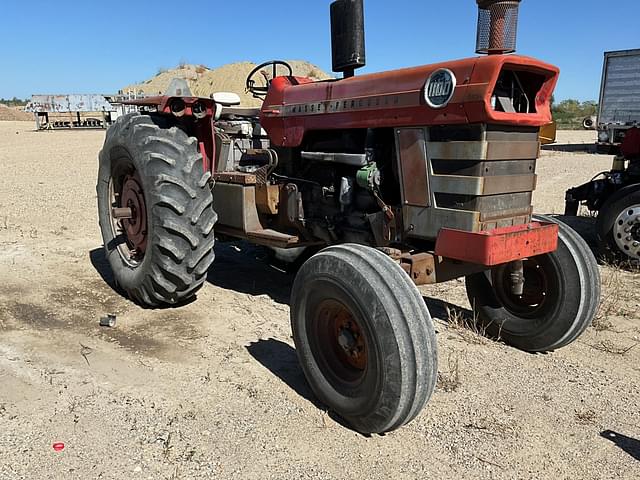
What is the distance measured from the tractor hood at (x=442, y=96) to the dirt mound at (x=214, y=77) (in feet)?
131

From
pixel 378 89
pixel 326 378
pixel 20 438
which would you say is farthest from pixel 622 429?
pixel 20 438

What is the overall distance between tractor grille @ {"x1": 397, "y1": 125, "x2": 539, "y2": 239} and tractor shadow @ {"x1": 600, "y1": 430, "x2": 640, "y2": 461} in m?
1.28

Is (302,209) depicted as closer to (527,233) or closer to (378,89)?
(378,89)

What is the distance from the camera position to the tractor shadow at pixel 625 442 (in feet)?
9.56

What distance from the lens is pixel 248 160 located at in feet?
17.8

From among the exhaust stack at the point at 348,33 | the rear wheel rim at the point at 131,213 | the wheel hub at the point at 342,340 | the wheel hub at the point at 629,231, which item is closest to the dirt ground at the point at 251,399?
the wheel hub at the point at 342,340

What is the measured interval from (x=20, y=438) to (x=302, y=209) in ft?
8.25

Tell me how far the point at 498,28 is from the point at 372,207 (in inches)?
55.1

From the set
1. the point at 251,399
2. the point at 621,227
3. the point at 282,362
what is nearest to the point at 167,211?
the point at 282,362

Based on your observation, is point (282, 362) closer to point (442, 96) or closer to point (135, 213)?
point (442, 96)

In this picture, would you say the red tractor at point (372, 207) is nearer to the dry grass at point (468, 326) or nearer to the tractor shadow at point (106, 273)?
the dry grass at point (468, 326)

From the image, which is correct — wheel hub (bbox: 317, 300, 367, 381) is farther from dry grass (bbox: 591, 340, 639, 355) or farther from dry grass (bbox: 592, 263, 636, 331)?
dry grass (bbox: 592, 263, 636, 331)

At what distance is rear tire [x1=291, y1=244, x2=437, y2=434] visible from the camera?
108 inches

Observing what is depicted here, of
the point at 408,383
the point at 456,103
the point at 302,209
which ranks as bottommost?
the point at 408,383
